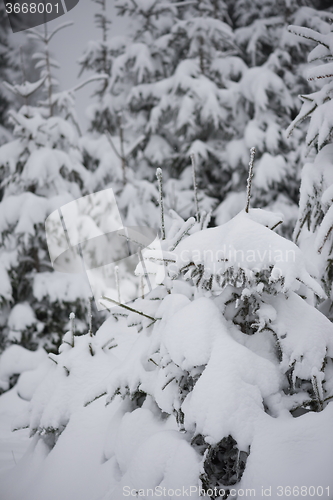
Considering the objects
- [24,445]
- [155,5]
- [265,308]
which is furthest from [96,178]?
[265,308]

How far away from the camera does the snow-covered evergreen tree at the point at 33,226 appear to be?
5637mm

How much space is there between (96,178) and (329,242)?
20.2 ft

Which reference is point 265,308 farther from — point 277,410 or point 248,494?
point 248,494

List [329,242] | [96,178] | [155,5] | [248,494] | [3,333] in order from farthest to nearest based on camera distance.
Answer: [155,5]
[96,178]
[3,333]
[329,242]
[248,494]

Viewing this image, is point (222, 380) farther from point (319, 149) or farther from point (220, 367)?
point (319, 149)

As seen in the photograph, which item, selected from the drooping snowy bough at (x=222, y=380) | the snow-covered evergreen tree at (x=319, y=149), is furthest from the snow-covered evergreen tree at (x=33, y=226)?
the snow-covered evergreen tree at (x=319, y=149)

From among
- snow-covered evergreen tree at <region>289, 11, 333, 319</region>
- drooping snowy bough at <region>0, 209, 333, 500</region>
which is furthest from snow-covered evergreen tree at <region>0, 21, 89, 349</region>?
snow-covered evergreen tree at <region>289, 11, 333, 319</region>

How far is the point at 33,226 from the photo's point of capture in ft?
18.6

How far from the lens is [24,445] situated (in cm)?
368

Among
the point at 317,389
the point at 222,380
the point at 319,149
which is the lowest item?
the point at 317,389

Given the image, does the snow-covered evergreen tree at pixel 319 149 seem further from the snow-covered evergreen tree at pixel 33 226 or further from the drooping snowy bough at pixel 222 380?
the snow-covered evergreen tree at pixel 33 226

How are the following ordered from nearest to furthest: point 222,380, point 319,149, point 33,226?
1. point 222,380
2. point 319,149
3. point 33,226

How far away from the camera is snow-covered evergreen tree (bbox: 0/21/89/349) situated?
564cm

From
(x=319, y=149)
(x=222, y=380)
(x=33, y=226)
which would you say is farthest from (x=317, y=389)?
(x=33, y=226)
